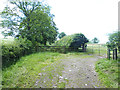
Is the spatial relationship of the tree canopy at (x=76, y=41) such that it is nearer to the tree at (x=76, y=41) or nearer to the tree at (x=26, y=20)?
the tree at (x=76, y=41)

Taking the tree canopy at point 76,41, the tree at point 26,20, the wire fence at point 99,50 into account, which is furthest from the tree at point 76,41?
the tree at point 26,20

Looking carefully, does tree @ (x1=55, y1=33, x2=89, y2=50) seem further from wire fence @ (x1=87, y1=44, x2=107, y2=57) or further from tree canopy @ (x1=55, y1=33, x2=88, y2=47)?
wire fence @ (x1=87, y1=44, x2=107, y2=57)

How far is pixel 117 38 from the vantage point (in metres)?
2.54

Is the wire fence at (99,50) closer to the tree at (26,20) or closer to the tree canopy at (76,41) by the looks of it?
the tree canopy at (76,41)

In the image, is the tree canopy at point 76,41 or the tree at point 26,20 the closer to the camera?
the tree at point 26,20

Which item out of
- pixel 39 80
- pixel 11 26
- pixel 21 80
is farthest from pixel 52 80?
pixel 11 26

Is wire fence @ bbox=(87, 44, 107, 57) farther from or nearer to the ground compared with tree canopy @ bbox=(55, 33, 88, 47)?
nearer to the ground

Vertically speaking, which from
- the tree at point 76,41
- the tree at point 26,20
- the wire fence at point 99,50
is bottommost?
the wire fence at point 99,50

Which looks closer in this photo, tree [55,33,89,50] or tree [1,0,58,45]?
tree [1,0,58,45]

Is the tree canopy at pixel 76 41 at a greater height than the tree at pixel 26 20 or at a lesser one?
lesser

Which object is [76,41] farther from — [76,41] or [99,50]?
[99,50]

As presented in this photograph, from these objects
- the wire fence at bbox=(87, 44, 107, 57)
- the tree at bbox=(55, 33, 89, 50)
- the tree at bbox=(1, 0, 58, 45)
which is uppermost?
the tree at bbox=(1, 0, 58, 45)

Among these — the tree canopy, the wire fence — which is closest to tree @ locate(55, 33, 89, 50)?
the tree canopy

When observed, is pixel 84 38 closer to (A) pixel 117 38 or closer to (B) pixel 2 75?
(A) pixel 117 38
